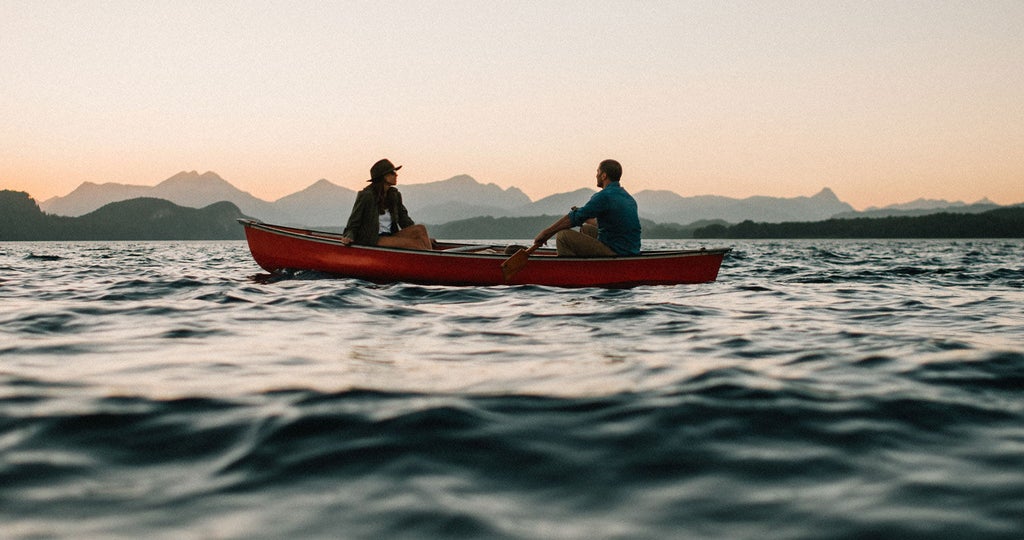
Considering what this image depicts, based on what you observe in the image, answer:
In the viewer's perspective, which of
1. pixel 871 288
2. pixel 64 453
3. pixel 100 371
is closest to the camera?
pixel 64 453

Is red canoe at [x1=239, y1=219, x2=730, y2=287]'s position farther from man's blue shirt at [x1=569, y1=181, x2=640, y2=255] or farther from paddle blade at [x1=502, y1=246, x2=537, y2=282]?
man's blue shirt at [x1=569, y1=181, x2=640, y2=255]

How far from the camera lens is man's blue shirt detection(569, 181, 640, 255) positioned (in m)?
11.3

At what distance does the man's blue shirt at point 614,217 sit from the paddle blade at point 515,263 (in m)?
0.95

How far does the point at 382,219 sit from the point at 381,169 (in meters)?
1.30

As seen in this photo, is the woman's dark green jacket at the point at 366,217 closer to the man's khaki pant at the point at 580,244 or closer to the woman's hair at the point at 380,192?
the woman's hair at the point at 380,192

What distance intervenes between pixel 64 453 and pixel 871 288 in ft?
41.5

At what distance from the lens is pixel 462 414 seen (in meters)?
3.65

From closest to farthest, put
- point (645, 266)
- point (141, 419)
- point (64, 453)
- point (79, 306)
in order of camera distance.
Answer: point (64, 453) < point (141, 419) < point (79, 306) < point (645, 266)

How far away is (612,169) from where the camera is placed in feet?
37.7

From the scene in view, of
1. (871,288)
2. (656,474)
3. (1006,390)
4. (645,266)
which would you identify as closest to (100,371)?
(656,474)

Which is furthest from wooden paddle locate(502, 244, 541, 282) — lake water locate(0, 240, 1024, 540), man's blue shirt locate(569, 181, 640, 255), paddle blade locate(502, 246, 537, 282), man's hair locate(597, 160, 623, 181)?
lake water locate(0, 240, 1024, 540)

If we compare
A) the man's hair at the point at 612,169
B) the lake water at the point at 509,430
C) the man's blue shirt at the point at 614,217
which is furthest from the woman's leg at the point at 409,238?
the lake water at the point at 509,430

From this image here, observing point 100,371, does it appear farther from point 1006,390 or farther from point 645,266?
point 645,266

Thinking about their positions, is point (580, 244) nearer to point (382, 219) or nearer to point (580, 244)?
point (580, 244)
